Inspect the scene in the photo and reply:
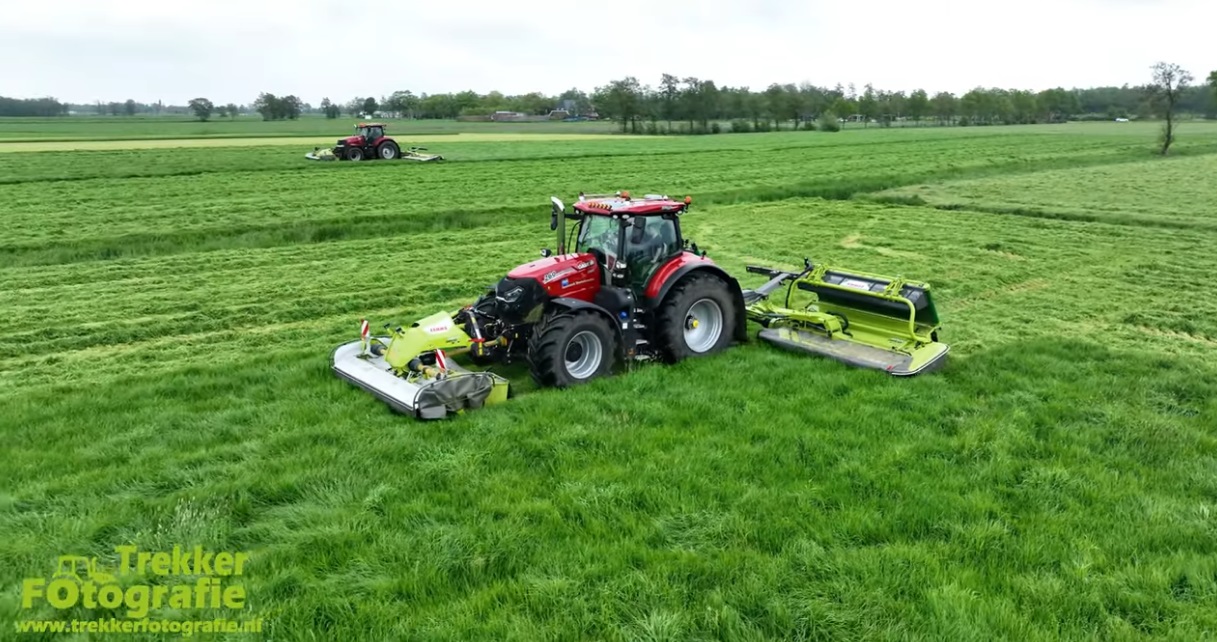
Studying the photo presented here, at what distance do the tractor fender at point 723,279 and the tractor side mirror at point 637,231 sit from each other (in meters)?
0.55

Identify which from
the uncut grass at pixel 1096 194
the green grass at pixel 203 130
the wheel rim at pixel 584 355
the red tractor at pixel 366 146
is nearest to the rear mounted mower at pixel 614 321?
the wheel rim at pixel 584 355

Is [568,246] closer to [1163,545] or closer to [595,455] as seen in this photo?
[595,455]

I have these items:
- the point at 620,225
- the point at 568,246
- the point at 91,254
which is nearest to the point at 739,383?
the point at 620,225

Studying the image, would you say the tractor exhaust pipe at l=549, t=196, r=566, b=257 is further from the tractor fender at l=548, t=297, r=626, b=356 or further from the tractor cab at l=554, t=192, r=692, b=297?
the tractor fender at l=548, t=297, r=626, b=356

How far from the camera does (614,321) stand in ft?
25.6

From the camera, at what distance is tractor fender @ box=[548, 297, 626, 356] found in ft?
24.7

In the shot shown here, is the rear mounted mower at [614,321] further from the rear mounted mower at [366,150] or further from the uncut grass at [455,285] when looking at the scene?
the rear mounted mower at [366,150]

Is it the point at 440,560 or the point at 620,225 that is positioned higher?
the point at 620,225

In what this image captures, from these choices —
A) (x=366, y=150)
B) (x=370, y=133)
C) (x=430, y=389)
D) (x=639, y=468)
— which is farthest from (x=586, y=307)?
(x=370, y=133)

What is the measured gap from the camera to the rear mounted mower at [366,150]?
1366 inches

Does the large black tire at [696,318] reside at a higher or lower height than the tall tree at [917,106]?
lower

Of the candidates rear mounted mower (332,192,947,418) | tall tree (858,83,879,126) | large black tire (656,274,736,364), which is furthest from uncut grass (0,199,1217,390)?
tall tree (858,83,879,126)

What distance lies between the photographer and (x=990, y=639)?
3.87 metres

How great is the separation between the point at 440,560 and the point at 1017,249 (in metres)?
14.3
